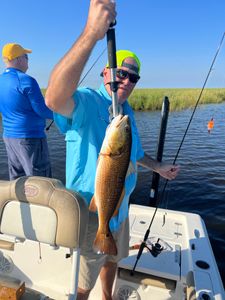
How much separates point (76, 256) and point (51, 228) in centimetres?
28

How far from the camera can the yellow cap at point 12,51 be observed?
13.0 feet

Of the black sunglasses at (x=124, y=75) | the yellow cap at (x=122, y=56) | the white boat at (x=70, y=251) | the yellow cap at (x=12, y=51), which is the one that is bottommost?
the white boat at (x=70, y=251)

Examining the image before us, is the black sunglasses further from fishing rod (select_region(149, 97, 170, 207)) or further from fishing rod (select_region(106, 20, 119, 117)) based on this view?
fishing rod (select_region(149, 97, 170, 207))

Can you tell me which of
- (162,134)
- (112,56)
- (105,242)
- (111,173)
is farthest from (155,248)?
(112,56)

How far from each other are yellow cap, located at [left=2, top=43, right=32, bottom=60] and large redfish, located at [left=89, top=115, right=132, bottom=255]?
2.85m

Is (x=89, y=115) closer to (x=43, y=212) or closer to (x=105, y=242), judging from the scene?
(x=43, y=212)

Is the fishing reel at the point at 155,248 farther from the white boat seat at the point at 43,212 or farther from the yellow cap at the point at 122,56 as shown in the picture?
the yellow cap at the point at 122,56

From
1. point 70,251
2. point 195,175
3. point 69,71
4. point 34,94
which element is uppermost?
point 69,71

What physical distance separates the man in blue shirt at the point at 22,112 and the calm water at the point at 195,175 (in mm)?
3829

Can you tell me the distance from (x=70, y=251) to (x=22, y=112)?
217cm

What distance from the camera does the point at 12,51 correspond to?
399 cm

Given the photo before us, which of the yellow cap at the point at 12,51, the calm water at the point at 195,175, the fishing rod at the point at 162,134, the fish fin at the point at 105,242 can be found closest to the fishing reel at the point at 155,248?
the fishing rod at the point at 162,134

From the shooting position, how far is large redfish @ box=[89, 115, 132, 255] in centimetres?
179

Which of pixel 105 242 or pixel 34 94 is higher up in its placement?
pixel 34 94
